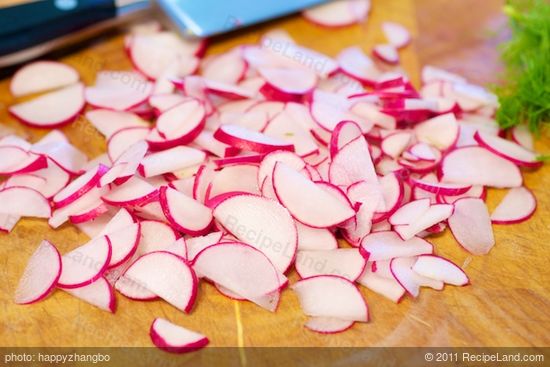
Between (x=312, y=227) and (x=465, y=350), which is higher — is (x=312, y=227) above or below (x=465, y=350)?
above

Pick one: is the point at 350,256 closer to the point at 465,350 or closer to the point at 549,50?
the point at 465,350

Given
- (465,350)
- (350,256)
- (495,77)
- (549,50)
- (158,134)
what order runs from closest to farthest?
(465,350) → (350,256) → (158,134) → (549,50) → (495,77)

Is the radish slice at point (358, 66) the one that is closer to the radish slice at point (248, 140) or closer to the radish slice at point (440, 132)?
the radish slice at point (440, 132)

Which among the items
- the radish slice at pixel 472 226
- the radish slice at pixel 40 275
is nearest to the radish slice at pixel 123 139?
the radish slice at pixel 40 275

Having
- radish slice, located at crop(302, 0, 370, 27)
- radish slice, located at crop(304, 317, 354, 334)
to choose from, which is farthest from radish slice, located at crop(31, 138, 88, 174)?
radish slice, located at crop(302, 0, 370, 27)

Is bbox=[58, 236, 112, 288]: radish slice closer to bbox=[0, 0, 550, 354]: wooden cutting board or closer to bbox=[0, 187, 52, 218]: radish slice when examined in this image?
bbox=[0, 0, 550, 354]: wooden cutting board

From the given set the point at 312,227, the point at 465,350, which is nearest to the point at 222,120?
the point at 312,227

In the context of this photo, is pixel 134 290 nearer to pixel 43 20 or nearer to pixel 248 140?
pixel 248 140
